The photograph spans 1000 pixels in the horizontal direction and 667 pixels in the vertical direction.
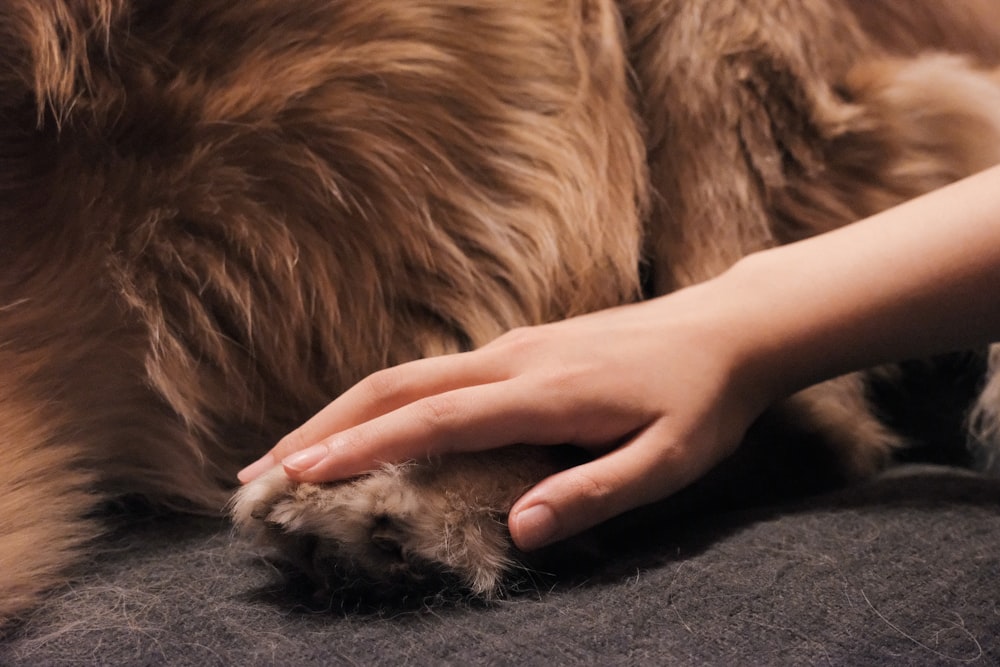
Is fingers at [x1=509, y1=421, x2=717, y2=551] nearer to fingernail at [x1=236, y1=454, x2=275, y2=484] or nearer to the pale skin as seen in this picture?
the pale skin

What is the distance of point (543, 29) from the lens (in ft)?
2.46

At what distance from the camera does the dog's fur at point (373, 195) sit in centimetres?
62

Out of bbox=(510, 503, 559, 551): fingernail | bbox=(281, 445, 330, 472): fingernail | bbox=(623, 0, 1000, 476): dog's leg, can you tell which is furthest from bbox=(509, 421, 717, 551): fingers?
bbox=(623, 0, 1000, 476): dog's leg

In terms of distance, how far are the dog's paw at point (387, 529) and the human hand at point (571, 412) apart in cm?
2

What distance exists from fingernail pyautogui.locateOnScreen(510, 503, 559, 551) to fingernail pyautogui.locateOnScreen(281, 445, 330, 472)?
131 mm

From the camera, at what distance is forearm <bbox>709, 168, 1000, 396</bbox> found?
58cm

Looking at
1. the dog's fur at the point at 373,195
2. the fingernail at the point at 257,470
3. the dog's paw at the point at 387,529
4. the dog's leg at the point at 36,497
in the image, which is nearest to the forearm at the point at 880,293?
the dog's fur at the point at 373,195

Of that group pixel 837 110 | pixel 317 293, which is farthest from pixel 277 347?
pixel 837 110

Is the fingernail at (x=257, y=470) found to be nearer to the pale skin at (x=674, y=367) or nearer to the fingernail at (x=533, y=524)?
the pale skin at (x=674, y=367)

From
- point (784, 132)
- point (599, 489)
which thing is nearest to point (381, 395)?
point (599, 489)

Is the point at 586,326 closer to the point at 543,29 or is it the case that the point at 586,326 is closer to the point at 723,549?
the point at 723,549

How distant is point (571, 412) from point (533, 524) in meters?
0.08

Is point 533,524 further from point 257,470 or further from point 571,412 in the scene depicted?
point 257,470

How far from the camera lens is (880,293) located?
1.97 feet
